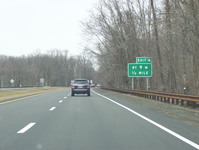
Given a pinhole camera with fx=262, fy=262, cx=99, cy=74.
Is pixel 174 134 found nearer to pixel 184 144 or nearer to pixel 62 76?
pixel 184 144

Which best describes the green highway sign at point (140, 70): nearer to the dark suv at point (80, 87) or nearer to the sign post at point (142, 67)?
the sign post at point (142, 67)

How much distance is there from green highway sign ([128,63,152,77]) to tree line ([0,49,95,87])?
7790 centimetres

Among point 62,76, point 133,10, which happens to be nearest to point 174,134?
point 133,10

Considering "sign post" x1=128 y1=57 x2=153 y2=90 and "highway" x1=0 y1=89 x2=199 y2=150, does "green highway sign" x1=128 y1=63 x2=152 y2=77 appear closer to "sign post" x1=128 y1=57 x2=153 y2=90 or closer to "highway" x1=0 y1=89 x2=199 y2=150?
"sign post" x1=128 y1=57 x2=153 y2=90

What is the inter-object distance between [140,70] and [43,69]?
97.8m

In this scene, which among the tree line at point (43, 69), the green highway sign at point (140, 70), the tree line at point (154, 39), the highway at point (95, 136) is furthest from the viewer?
the tree line at point (43, 69)

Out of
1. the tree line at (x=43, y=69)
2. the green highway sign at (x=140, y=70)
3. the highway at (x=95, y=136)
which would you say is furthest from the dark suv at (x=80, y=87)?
the tree line at (x=43, y=69)

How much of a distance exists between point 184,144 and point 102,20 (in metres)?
34.8

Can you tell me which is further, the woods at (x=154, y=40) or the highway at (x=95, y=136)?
the woods at (x=154, y=40)

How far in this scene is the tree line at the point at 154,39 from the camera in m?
18.6

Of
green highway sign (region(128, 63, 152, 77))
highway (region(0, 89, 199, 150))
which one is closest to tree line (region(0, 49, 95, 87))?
green highway sign (region(128, 63, 152, 77))

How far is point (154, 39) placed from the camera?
31.4m

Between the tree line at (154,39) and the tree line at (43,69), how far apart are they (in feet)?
218

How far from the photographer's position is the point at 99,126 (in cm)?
790
